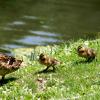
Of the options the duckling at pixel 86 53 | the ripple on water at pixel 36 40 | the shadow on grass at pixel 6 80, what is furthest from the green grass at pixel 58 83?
the ripple on water at pixel 36 40

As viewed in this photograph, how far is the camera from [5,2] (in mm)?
48938

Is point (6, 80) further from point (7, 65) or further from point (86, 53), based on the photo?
point (86, 53)

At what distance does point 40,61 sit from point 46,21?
78.2 feet

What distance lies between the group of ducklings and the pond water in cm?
1165

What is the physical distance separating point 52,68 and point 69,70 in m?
0.93

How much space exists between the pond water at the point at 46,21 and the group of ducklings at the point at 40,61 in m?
11.7

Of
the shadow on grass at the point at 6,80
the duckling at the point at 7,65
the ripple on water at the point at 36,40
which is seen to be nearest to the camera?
the duckling at the point at 7,65

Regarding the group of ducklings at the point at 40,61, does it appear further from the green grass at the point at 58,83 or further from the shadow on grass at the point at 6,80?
the green grass at the point at 58,83

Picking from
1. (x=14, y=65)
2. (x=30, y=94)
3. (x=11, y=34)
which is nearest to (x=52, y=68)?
(x=14, y=65)

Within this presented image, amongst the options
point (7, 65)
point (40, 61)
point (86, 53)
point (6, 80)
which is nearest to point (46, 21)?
point (86, 53)

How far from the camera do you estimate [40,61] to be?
1623 centimetres

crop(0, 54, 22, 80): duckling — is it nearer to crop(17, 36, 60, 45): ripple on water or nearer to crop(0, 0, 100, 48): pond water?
crop(0, 0, 100, 48): pond water

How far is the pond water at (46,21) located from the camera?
108 ft

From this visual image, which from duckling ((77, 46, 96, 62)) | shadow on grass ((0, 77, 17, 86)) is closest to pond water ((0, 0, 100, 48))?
duckling ((77, 46, 96, 62))
